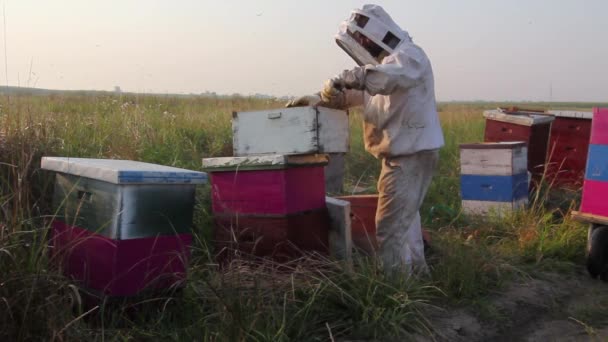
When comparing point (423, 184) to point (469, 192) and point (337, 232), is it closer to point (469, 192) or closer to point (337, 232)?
point (337, 232)

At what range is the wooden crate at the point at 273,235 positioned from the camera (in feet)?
12.6

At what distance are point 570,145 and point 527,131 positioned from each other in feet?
2.89

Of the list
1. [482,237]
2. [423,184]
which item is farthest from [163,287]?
[482,237]

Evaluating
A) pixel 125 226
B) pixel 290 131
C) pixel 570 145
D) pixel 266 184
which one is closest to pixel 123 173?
pixel 125 226

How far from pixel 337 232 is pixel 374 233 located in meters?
0.62

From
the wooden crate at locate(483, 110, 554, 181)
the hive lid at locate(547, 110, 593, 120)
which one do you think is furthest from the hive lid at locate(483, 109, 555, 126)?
the hive lid at locate(547, 110, 593, 120)

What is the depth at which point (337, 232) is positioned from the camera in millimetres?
4207

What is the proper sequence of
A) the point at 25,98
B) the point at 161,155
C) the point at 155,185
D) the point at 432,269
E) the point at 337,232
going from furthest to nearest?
the point at 161,155, the point at 25,98, the point at 432,269, the point at 337,232, the point at 155,185

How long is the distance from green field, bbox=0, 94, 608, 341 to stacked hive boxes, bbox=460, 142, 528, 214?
0.22 meters

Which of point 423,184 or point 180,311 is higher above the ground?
point 423,184

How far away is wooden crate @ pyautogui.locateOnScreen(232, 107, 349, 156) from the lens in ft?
12.9

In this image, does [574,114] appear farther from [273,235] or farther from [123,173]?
[123,173]

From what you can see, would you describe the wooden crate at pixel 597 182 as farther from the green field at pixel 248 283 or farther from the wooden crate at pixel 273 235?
the wooden crate at pixel 273 235

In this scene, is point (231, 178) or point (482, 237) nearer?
point (231, 178)
